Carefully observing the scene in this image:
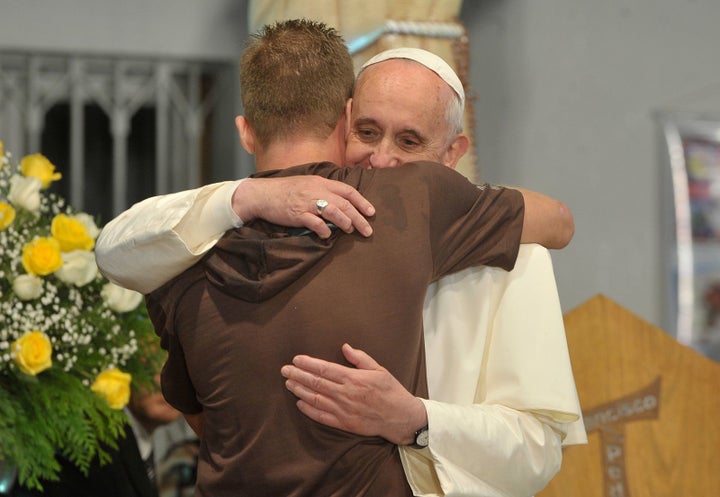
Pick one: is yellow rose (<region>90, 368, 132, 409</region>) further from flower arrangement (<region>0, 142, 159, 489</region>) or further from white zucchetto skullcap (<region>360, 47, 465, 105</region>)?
white zucchetto skullcap (<region>360, 47, 465, 105</region>)

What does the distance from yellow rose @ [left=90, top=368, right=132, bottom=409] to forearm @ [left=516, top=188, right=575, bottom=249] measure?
1.13 metres

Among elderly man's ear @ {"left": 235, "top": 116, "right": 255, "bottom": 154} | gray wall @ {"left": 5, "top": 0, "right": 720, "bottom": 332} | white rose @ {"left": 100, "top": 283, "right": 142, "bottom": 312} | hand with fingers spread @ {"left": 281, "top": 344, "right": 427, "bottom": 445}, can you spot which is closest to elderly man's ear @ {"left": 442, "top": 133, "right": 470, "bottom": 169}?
elderly man's ear @ {"left": 235, "top": 116, "right": 255, "bottom": 154}

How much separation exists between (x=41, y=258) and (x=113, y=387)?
328 mm

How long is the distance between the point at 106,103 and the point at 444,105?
257 centimetres

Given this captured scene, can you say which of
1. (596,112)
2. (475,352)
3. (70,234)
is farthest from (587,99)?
(475,352)

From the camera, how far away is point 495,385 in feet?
5.84

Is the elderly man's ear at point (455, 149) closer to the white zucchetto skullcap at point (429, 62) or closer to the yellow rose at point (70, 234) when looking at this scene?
the white zucchetto skullcap at point (429, 62)

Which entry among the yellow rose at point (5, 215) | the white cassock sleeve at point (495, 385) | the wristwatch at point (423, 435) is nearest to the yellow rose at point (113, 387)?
the yellow rose at point (5, 215)

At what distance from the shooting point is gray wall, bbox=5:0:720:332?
4.36 metres

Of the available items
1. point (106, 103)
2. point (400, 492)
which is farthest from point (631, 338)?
point (106, 103)

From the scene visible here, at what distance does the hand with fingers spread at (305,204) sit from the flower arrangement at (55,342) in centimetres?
98

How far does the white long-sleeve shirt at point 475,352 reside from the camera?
163 cm

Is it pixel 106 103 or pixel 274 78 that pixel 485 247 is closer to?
pixel 274 78

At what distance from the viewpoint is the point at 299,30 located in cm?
170
